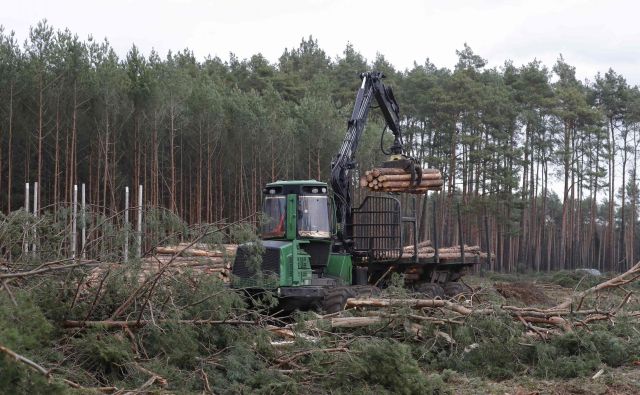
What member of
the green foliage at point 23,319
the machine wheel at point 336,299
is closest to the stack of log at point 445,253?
the machine wheel at point 336,299

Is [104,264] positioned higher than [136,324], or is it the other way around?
[104,264]

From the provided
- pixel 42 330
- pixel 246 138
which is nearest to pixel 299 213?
pixel 42 330

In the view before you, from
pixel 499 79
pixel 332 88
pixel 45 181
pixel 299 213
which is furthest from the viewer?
pixel 332 88

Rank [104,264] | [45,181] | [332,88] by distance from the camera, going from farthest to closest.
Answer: [332,88]
[45,181]
[104,264]

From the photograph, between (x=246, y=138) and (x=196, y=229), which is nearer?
(x=196, y=229)

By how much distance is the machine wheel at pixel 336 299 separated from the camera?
Answer: 12953 millimetres

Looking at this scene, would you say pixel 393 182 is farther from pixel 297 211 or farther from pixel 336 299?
pixel 336 299

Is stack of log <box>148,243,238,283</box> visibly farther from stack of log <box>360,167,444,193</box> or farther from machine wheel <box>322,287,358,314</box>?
stack of log <box>360,167,444,193</box>

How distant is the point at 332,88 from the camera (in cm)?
5484

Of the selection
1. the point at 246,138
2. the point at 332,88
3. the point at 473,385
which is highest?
the point at 332,88

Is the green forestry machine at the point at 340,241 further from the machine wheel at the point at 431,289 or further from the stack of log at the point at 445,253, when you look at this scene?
the stack of log at the point at 445,253

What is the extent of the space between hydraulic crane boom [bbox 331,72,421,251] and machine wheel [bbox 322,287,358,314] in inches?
97.7

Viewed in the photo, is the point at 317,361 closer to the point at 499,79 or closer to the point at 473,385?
the point at 473,385

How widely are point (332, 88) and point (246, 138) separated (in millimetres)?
19941
